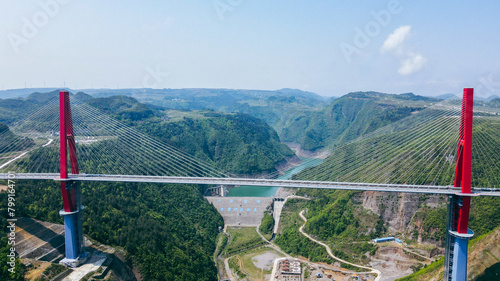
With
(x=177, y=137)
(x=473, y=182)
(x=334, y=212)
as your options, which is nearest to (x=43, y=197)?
(x=334, y=212)

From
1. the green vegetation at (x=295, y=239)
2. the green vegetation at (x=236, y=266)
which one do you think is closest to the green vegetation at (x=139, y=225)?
the green vegetation at (x=236, y=266)

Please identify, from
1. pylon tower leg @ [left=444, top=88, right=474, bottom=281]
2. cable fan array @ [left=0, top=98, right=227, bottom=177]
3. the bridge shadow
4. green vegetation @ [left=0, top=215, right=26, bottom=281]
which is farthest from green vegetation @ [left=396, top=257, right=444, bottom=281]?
green vegetation @ [left=0, top=215, right=26, bottom=281]

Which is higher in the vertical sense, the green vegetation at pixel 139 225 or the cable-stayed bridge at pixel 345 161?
the cable-stayed bridge at pixel 345 161

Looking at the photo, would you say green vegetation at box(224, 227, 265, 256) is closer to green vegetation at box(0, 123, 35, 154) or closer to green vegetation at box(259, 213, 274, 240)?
green vegetation at box(259, 213, 274, 240)

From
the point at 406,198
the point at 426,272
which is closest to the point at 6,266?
the point at 426,272

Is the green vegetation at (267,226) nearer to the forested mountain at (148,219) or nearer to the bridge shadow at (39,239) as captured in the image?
the forested mountain at (148,219)

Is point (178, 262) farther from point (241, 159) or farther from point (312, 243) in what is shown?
point (241, 159)

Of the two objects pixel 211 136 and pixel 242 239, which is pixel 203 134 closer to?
pixel 211 136
